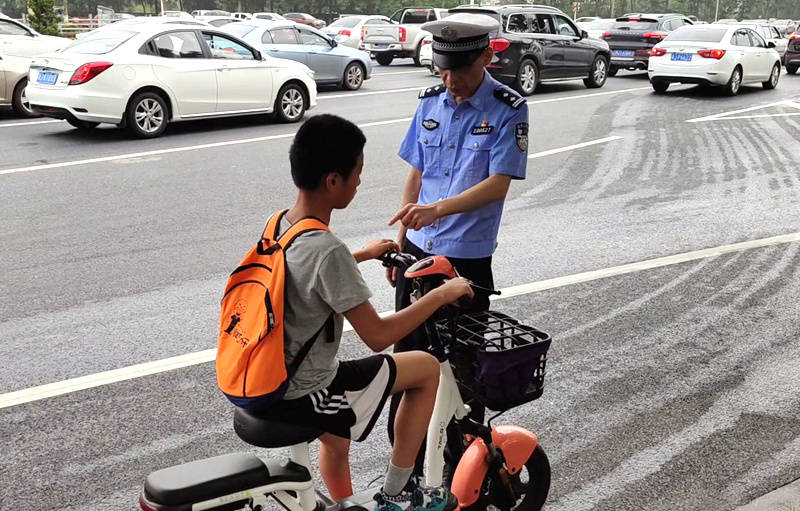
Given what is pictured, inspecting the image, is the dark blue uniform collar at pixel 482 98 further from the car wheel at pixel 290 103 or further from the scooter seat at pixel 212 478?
the car wheel at pixel 290 103

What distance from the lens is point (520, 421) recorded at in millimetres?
4461

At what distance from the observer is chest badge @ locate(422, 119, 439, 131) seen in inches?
146

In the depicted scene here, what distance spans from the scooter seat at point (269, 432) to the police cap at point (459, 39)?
1.60 metres

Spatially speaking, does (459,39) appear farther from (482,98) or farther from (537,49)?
(537,49)

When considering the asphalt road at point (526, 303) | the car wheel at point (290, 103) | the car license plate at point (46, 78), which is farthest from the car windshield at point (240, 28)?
the car license plate at point (46, 78)

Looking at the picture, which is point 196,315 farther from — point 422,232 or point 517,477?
point 517,477

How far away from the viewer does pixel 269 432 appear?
2.54 metres

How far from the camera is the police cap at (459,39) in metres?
3.32

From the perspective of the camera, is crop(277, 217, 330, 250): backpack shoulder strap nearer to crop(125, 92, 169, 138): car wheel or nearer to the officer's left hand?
the officer's left hand

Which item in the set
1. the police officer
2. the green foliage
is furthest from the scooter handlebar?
the green foliage

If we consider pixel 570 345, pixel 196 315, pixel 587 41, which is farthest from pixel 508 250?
pixel 587 41

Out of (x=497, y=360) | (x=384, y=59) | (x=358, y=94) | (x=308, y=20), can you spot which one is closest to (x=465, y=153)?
(x=497, y=360)

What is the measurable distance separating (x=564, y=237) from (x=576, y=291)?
1.55 m

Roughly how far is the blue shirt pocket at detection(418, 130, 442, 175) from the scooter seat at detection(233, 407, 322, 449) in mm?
1518
